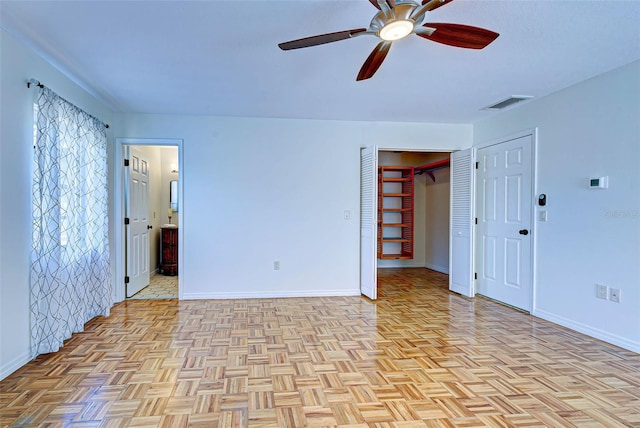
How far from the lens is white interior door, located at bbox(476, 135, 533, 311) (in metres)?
3.82

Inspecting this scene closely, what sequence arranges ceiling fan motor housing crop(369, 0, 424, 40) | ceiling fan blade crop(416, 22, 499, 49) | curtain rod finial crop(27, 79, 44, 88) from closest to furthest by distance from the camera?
ceiling fan motor housing crop(369, 0, 424, 40) → ceiling fan blade crop(416, 22, 499, 49) → curtain rod finial crop(27, 79, 44, 88)

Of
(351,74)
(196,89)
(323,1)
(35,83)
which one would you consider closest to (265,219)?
(196,89)

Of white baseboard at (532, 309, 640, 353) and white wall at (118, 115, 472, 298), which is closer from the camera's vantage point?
white baseboard at (532, 309, 640, 353)

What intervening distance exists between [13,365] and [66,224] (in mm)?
1111

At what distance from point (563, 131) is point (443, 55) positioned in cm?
163

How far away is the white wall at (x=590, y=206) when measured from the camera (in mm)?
2783

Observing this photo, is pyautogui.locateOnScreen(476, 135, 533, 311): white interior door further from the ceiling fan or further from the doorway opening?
the ceiling fan

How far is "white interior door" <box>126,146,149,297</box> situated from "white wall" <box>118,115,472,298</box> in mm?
548

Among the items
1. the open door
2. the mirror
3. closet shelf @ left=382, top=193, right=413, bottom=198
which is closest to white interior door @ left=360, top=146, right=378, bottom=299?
the open door

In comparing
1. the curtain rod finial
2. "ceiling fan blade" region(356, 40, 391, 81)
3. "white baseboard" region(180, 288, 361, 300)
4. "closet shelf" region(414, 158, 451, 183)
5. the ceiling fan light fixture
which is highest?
"ceiling fan blade" region(356, 40, 391, 81)

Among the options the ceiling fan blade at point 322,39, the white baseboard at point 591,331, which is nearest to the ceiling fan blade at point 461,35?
the ceiling fan blade at point 322,39

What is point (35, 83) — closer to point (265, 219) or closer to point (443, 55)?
point (265, 219)

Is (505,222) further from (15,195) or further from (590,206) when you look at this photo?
(15,195)

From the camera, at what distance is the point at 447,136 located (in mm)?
4801
